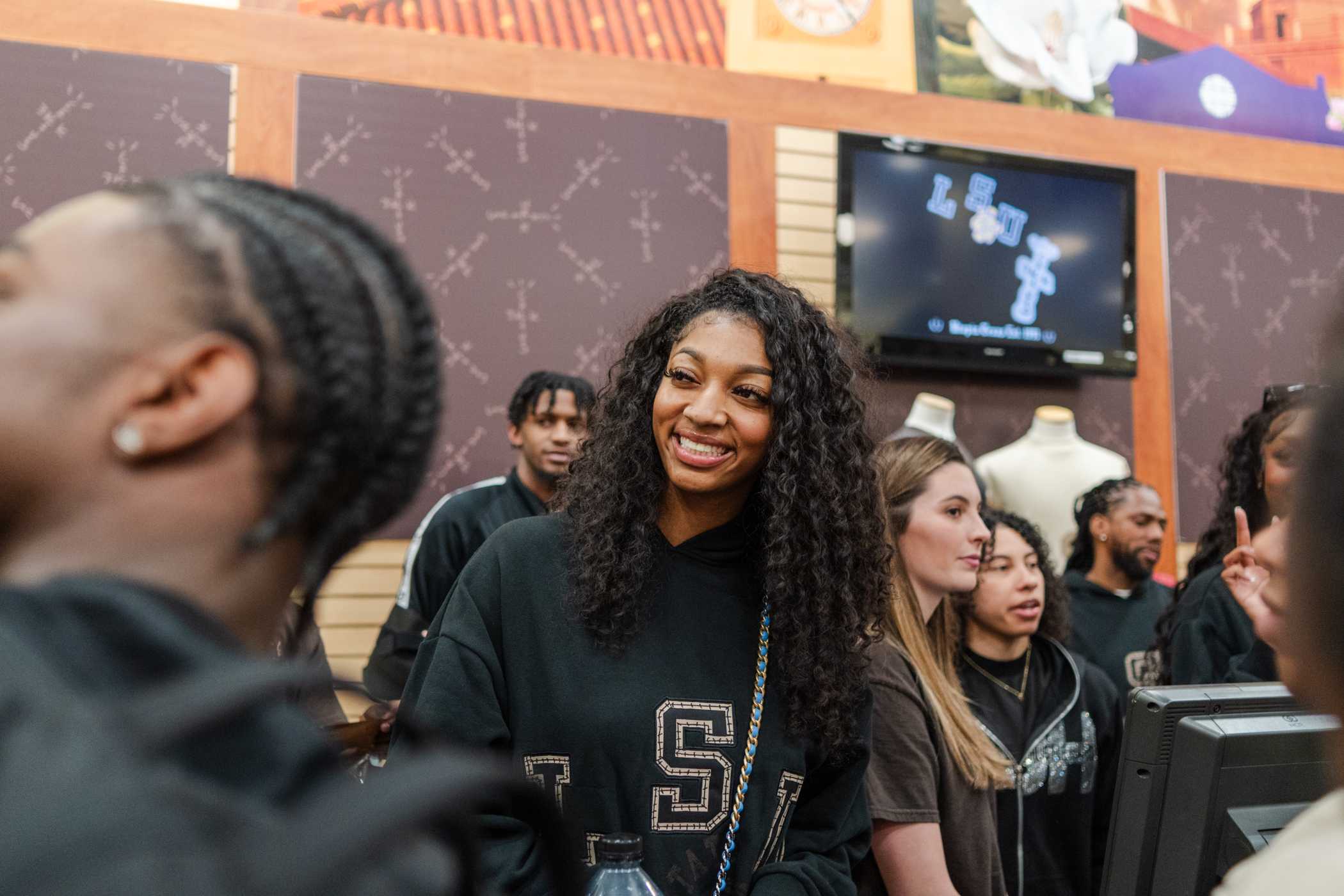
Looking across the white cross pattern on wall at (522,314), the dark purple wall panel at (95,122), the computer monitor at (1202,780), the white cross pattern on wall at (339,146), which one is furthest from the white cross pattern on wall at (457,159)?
the computer monitor at (1202,780)

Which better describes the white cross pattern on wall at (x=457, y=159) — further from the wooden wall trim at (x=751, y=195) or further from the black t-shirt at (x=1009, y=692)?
the black t-shirt at (x=1009, y=692)

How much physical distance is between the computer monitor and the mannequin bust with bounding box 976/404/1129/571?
3.54 meters

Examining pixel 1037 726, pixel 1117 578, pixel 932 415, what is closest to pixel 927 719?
pixel 1037 726

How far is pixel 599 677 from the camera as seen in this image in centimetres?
172

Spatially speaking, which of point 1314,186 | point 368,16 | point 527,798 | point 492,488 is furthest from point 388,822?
point 1314,186

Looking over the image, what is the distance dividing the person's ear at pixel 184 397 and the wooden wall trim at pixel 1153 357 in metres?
5.61

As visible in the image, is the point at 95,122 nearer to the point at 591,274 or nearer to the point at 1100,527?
the point at 591,274

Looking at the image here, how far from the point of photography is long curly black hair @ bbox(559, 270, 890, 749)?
1.78m

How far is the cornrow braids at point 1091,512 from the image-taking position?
4445 millimetres

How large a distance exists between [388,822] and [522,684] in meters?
1.21

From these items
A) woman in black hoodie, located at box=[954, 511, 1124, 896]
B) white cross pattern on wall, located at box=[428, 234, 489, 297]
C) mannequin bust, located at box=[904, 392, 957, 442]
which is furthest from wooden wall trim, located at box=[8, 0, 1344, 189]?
woman in black hoodie, located at box=[954, 511, 1124, 896]

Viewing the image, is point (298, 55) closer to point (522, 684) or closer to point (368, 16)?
point (368, 16)

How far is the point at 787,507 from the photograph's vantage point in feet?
6.15

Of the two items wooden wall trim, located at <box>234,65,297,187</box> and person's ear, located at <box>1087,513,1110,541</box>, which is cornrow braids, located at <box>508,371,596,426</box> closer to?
wooden wall trim, located at <box>234,65,297,187</box>
